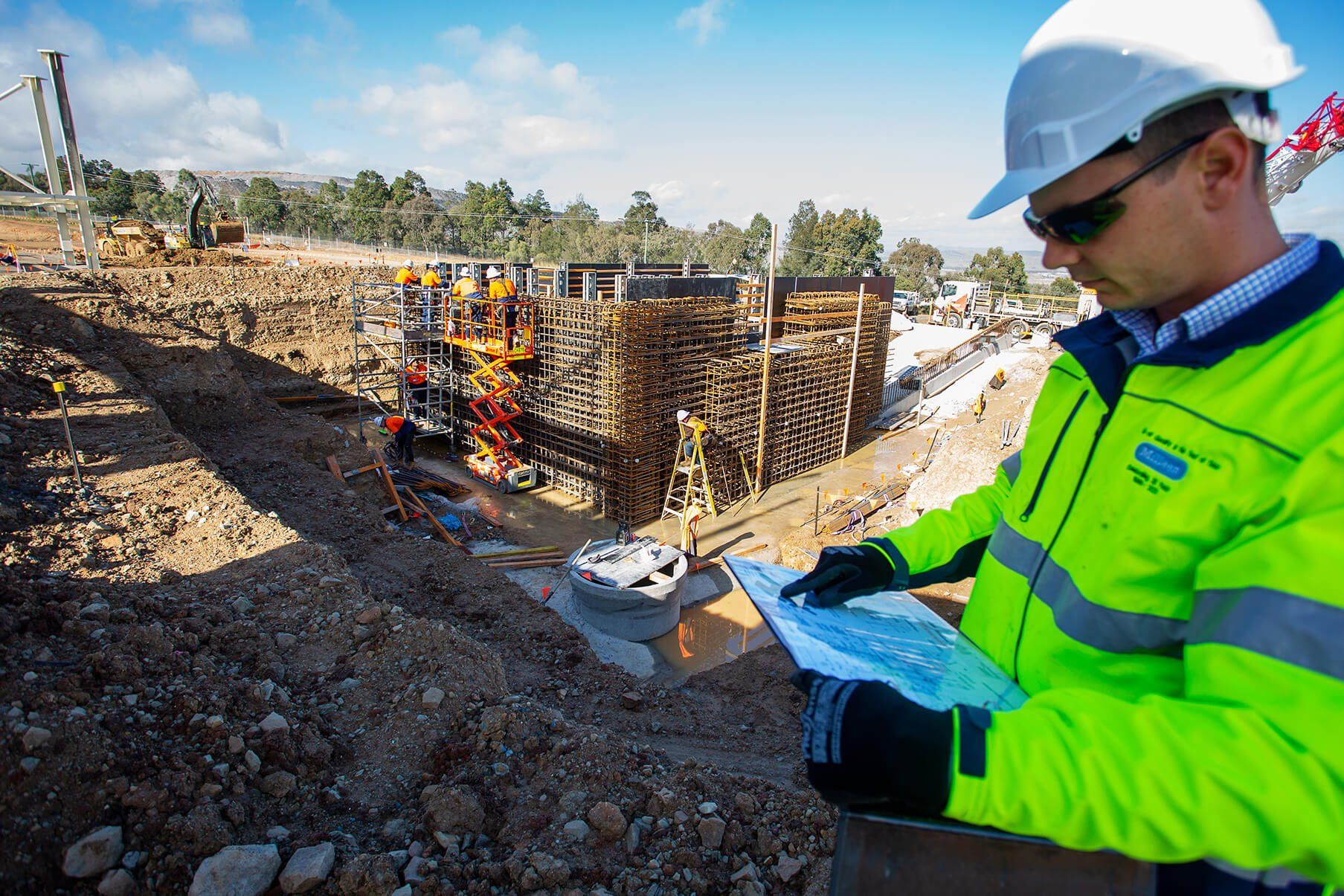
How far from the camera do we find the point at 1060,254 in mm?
1160

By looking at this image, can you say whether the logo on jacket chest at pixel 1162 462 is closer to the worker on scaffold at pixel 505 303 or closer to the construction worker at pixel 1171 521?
the construction worker at pixel 1171 521

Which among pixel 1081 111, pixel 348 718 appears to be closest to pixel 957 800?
pixel 1081 111

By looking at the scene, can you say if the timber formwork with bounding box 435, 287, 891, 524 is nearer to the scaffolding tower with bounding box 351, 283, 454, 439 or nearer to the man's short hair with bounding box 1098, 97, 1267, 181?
the scaffolding tower with bounding box 351, 283, 454, 439

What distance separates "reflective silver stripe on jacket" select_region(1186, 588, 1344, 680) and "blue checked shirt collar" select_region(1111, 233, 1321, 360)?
43cm

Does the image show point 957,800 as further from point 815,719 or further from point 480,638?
point 480,638

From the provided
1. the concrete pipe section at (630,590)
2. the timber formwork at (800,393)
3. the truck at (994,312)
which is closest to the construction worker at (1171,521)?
the concrete pipe section at (630,590)

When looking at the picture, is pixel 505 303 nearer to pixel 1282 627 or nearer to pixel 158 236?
pixel 1282 627

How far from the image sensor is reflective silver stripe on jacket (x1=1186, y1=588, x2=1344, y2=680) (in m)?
0.72

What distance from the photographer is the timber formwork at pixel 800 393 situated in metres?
13.0

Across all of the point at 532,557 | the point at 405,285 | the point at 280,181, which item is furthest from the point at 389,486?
the point at 280,181

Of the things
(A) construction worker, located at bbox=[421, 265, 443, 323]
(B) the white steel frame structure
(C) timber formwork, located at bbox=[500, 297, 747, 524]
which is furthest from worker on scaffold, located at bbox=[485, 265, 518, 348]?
(B) the white steel frame structure

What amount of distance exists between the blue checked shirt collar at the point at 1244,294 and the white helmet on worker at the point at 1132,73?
0.61 feet

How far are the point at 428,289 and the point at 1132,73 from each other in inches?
610

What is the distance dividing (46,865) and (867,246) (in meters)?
50.6
